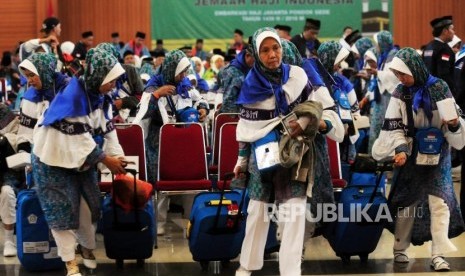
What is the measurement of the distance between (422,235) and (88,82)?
8.11 ft

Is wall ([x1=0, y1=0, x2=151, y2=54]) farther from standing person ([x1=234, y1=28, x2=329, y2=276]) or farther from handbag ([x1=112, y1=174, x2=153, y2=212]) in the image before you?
standing person ([x1=234, y1=28, x2=329, y2=276])

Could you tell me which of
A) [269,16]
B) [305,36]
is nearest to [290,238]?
[305,36]

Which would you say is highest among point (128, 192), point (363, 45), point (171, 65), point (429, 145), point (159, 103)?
point (363, 45)

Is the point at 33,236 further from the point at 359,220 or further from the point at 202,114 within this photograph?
the point at 202,114

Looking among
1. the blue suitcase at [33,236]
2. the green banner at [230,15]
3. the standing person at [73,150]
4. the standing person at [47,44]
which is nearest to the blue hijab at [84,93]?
the standing person at [73,150]

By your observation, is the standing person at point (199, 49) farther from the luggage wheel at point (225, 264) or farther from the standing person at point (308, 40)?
the luggage wheel at point (225, 264)

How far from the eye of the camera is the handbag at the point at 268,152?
4676 millimetres

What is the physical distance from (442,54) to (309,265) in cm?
420

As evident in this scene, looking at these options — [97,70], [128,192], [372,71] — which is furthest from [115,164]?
[372,71]

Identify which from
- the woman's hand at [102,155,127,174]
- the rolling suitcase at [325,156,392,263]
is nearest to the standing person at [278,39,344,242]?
the rolling suitcase at [325,156,392,263]

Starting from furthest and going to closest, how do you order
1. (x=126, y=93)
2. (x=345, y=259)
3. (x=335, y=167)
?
(x=126, y=93)
(x=335, y=167)
(x=345, y=259)

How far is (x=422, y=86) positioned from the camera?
17.9ft

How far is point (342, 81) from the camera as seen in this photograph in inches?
283

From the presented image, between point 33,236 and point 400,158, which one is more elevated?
point 400,158
